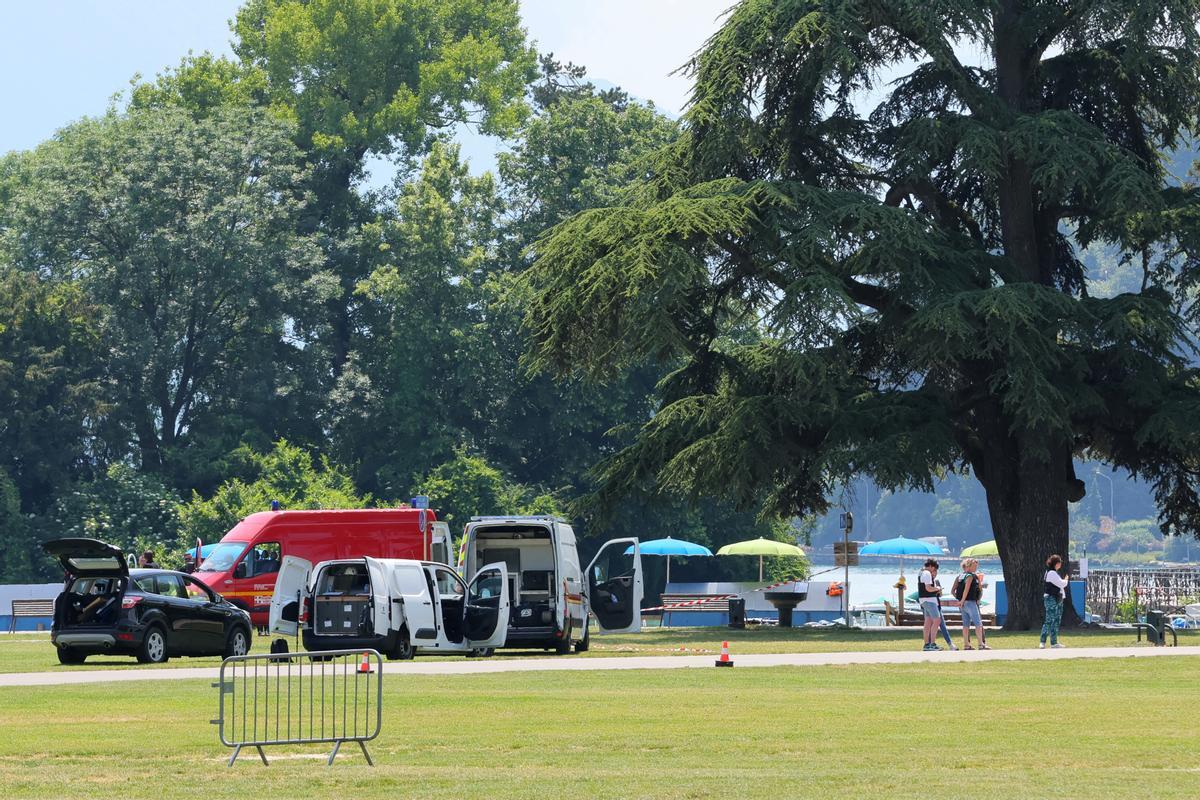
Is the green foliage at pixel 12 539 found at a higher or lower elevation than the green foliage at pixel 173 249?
lower

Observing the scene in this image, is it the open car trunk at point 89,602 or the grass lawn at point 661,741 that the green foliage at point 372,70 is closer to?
the open car trunk at point 89,602

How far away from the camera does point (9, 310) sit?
73312 millimetres

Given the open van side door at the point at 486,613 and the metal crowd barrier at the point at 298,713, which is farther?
the open van side door at the point at 486,613

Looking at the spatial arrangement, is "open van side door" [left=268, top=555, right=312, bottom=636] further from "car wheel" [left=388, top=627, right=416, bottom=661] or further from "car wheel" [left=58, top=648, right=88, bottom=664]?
"car wheel" [left=58, top=648, right=88, bottom=664]

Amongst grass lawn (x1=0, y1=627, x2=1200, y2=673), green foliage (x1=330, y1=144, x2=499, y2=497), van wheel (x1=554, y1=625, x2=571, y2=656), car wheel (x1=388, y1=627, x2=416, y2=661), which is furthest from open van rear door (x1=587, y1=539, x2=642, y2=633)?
green foliage (x1=330, y1=144, x2=499, y2=497)

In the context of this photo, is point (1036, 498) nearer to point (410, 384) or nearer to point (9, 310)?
point (410, 384)

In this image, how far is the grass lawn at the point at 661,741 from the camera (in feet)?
43.5

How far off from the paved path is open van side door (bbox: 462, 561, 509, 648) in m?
0.35

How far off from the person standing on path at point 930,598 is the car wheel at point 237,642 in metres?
11.0

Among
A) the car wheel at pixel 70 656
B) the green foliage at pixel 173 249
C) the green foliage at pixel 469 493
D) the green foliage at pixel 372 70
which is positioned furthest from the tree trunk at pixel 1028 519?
the green foliage at pixel 372 70

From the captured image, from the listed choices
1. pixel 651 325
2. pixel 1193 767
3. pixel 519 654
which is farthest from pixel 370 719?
pixel 651 325

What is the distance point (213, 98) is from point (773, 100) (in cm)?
4846

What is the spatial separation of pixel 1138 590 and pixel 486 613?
2635 centimetres

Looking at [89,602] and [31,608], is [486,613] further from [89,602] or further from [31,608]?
[31,608]
